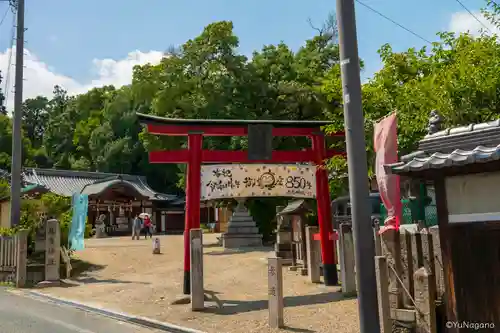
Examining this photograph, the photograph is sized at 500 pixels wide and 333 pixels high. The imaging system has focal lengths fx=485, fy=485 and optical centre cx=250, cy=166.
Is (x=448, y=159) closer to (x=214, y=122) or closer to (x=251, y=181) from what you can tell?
(x=251, y=181)

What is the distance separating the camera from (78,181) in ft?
160

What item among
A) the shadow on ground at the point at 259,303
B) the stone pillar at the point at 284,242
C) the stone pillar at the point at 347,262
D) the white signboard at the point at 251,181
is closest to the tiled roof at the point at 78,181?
the stone pillar at the point at 284,242

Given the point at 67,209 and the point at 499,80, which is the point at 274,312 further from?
the point at 67,209

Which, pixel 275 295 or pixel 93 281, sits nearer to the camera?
pixel 275 295

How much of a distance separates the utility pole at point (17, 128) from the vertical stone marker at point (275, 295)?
12609 millimetres

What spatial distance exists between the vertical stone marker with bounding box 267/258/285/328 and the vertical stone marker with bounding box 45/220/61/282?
10.3 metres

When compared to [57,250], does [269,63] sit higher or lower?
higher

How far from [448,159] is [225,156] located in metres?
8.54

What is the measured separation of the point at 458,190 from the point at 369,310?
6.49ft

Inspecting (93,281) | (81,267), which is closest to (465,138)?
(93,281)

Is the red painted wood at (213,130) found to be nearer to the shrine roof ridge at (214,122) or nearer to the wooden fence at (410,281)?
the shrine roof ridge at (214,122)

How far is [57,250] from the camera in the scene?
1706cm

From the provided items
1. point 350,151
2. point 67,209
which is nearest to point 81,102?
point 67,209

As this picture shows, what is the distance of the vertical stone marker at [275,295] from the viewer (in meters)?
9.28
